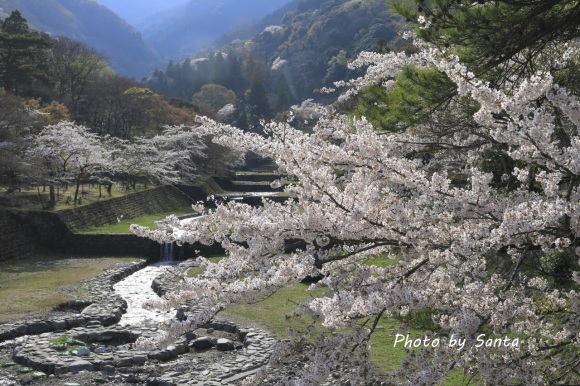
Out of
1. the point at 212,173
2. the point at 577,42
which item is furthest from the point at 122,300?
the point at 212,173

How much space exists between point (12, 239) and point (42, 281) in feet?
16.1

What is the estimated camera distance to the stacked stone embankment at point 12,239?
18.6 m

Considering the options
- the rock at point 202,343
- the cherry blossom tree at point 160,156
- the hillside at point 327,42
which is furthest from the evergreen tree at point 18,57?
the hillside at point 327,42

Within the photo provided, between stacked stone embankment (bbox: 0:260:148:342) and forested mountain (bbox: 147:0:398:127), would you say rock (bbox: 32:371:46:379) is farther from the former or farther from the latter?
forested mountain (bbox: 147:0:398:127)

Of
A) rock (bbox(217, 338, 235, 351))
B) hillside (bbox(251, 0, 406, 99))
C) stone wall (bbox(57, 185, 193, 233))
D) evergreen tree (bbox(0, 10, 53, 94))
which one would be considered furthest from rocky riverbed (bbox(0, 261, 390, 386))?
hillside (bbox(251, 0, 406, 99))

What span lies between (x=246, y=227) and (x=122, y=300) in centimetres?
1172

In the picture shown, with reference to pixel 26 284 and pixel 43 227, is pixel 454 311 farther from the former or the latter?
pixel 43 227

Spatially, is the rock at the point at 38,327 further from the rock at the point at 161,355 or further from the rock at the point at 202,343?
A: the rock at the point at 202,343

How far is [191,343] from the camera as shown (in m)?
10.8

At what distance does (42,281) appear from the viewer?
1570 centimetres

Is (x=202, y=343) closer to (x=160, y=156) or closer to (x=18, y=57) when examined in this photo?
(x=160, y=156)

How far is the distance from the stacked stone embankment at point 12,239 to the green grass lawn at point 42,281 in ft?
1.29

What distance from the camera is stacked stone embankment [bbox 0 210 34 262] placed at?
733 inches

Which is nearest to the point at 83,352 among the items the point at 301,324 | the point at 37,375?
the point at 37,375
